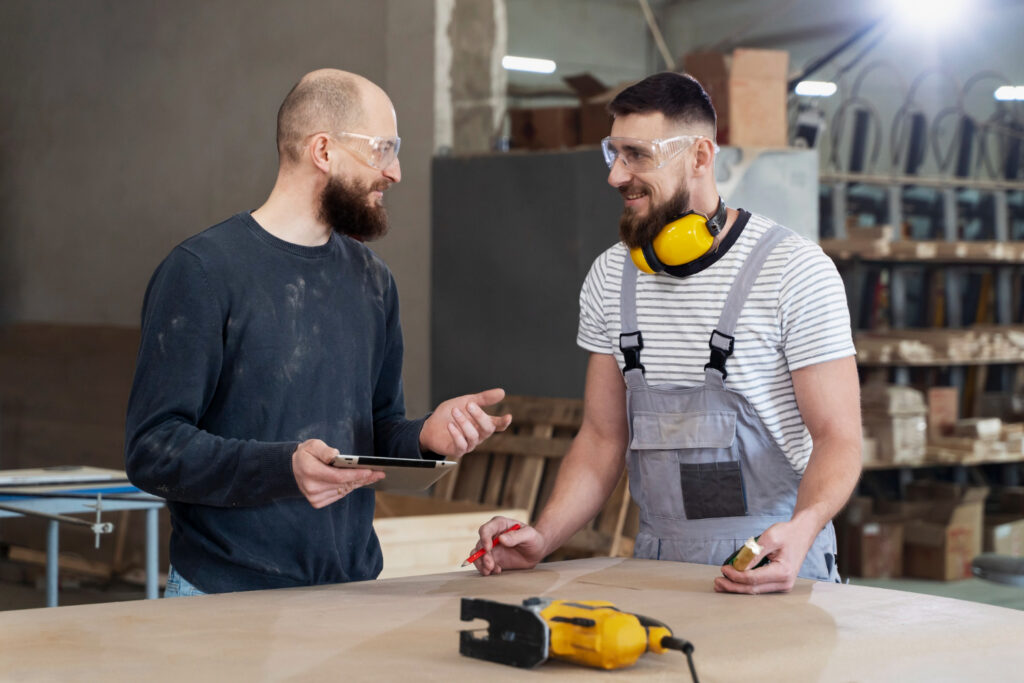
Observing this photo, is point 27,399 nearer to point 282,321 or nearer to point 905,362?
point 905,362

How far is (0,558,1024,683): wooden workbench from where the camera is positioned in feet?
5.24

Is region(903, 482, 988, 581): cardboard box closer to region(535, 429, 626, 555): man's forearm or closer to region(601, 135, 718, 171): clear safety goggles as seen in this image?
region(535, 429, 626, 555): man's forearm

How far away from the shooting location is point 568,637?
1.62m

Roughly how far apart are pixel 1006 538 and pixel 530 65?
1000cm

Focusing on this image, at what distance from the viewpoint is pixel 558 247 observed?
544 centimetres

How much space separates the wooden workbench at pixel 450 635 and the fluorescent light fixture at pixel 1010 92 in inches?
414

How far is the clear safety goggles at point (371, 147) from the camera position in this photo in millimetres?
2498

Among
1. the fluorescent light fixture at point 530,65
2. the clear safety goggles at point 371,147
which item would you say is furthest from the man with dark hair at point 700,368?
the fluorescent light fixture at point 530,65

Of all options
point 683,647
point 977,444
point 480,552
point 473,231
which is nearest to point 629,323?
point 480,552

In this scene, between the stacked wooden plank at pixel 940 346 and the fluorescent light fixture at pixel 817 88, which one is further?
the fluorescent light fixture at pixel 817 88

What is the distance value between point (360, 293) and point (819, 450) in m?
0.95

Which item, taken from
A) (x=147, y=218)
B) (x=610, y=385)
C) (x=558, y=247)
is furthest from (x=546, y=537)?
(x=147, y=218)

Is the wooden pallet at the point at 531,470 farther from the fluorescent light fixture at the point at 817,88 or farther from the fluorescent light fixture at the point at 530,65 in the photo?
the fluorescent light fixture at the point at 530,65

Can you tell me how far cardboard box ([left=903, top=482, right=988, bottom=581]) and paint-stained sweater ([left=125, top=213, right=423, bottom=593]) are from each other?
5538 mm
